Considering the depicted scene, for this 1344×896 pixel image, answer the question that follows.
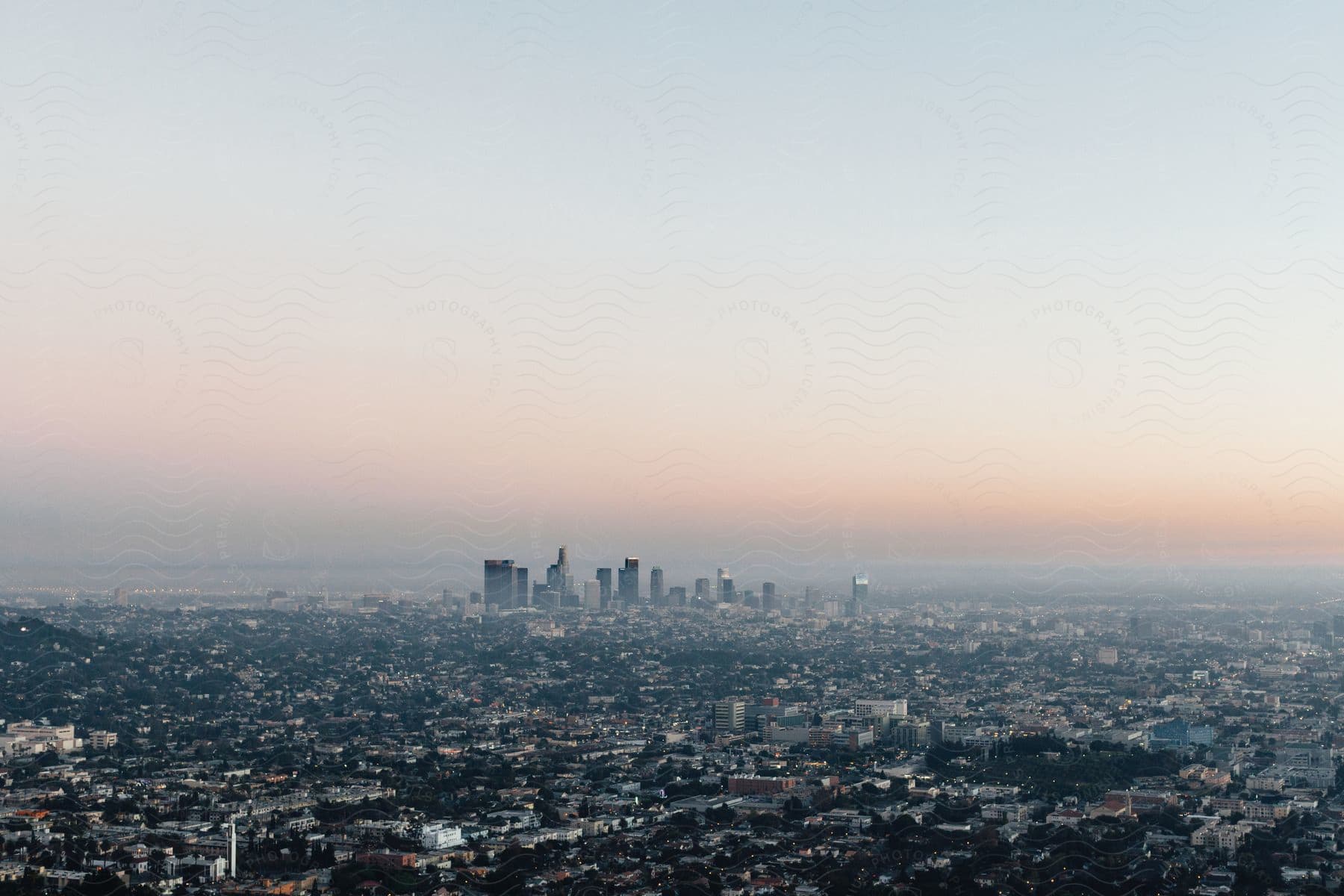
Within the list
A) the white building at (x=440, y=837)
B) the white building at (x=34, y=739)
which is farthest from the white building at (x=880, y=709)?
the white building at (x=34, y=739)

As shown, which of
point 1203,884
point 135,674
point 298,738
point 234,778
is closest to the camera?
point 1203,884

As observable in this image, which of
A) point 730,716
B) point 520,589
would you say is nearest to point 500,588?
point 520,589

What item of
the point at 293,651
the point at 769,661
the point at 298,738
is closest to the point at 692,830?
the point at 298,738

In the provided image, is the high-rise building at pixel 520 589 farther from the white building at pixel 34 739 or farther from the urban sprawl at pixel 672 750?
the white building at pixel 34 739

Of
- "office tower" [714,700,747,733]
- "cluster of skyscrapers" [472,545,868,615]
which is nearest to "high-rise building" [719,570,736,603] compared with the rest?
"cluster of skyscrapers" [472,545,868,615]

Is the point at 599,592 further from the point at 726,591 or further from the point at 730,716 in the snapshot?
the point at 730,716

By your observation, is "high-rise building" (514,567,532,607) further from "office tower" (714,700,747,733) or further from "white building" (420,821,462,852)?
"white building" (420,821,462,852)

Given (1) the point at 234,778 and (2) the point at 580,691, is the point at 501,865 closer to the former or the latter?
(1) the point at 234,778
